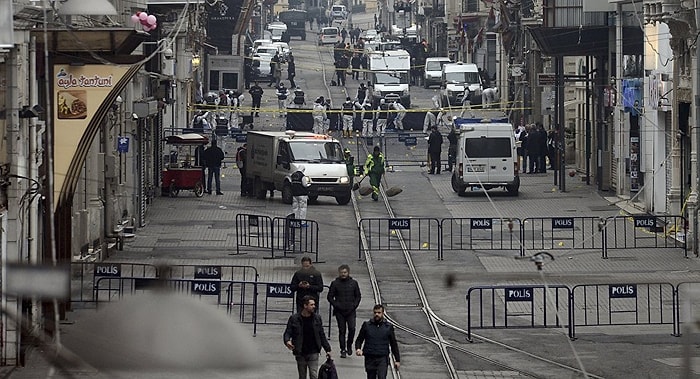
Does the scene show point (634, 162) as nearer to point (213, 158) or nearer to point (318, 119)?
point (213, 158)

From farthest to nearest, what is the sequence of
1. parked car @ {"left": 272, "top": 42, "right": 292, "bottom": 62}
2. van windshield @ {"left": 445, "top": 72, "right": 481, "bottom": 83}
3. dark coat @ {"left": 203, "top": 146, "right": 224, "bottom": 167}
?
parked car @ {"left": 272, "top": 42, "right": 292, "bottom": 62}, van windshield @ {"left": 445, "top": 72, "right": 481, "bottom": 83}, dark coat @ {"left": 203, "top": 146, "right": 224, "bottom": 167}

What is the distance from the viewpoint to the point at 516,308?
77.8 feet

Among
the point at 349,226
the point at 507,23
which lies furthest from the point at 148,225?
the point at 507,23

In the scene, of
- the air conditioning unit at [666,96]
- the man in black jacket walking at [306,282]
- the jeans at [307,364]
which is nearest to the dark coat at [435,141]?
the air conditioning unit at [666,96]

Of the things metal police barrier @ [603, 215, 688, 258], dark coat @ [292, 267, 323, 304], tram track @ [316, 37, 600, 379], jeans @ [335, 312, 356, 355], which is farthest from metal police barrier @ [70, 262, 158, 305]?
metal police barrier @ [603, 215, 688, 258]

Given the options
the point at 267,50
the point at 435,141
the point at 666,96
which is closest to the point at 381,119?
the point at 435,141

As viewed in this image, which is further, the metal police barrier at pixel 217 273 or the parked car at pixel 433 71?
the parked car at pixel 433 71

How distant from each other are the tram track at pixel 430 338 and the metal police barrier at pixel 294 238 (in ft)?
3.37

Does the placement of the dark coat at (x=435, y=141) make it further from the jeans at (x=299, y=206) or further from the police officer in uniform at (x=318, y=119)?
the jeans at (x=299, y=206)

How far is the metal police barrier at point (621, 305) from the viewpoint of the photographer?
22719 millimetres

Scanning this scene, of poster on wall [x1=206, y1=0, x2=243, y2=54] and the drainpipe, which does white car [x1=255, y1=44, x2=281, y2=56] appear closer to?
poster on wall [x1=206, y1=0, x2=243, y2=54]

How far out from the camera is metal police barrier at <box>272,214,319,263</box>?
30.3m

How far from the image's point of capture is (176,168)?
134 feet

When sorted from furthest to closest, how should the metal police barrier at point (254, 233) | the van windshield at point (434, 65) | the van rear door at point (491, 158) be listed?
the van windshield at point (434, 65) → the van rear door at point (491, 158) → the metal police barrier at point (254, 233)
